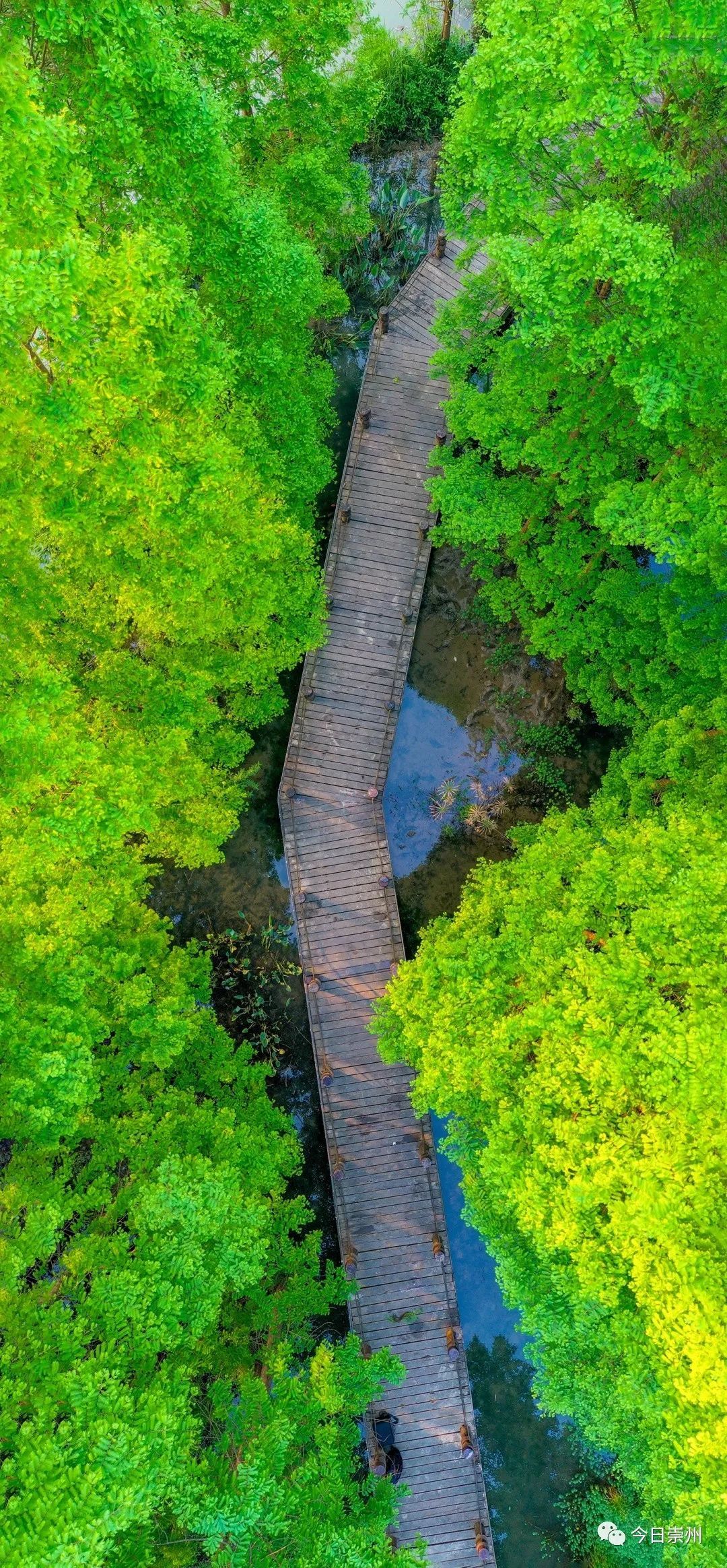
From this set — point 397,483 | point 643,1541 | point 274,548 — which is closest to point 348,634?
point 397,483

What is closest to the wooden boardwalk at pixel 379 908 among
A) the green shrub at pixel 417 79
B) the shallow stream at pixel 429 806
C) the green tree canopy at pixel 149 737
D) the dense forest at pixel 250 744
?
the shallow stream at pixel 429 806

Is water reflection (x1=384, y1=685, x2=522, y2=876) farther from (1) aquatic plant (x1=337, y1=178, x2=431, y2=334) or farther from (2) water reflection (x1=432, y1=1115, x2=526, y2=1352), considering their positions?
(1) aquatic plant (x1=337, y1=178, x2=431, y2=334)

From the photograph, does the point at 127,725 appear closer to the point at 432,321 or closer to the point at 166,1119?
the point at 166,1119

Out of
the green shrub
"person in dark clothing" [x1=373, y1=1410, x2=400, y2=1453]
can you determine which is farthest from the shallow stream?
the green shrub

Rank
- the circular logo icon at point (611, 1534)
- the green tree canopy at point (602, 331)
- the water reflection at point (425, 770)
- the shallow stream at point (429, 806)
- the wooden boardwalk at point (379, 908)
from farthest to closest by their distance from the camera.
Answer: the water reflection at point (425, 770) < the shallow stream at point (429, 806) < the wooden boardwalk at point (379, 908) < the circular logo icon at point (611, 1534) < the green tree canopy at point (602, 331)

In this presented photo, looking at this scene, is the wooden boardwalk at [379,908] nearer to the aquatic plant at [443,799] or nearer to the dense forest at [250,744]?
the aquatic plant at [443,799]

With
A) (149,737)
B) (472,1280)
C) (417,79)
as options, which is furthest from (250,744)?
(417,79)

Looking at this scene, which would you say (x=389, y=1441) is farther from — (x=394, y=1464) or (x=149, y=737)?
(x=149, y=737)
